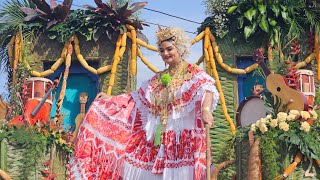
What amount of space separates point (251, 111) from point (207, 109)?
76cm

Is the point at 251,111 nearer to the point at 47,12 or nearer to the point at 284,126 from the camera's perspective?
the point at 284,126

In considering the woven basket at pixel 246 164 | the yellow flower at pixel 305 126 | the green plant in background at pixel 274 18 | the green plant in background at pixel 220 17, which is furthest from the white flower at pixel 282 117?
the green plant in background at pixel 220 17

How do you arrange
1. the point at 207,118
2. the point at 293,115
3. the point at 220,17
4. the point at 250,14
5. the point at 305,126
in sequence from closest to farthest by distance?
the point at 305,126 → the point at 293,115 → the point at 207,118 → the point at 250,14 → the point at 220,17

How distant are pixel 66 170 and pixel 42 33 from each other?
3258 mm

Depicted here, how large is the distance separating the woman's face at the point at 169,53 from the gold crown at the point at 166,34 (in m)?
0.04

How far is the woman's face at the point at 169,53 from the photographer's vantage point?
17.9 feet

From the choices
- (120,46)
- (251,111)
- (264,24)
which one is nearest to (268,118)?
(251,111)

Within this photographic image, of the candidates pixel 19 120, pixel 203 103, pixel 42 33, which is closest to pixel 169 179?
pixel 203 103

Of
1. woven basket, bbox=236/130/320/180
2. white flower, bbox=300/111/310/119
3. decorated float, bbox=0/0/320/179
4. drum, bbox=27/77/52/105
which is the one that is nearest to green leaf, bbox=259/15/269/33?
decorated float, bbox=0/0/320/179

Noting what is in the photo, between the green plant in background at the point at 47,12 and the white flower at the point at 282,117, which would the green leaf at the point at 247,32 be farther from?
the white flower at the point at 282,117

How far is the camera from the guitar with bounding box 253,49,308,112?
5043mm

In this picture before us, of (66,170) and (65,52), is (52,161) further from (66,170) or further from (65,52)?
(65,52)

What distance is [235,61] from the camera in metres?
8.59

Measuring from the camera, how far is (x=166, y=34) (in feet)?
17.9
